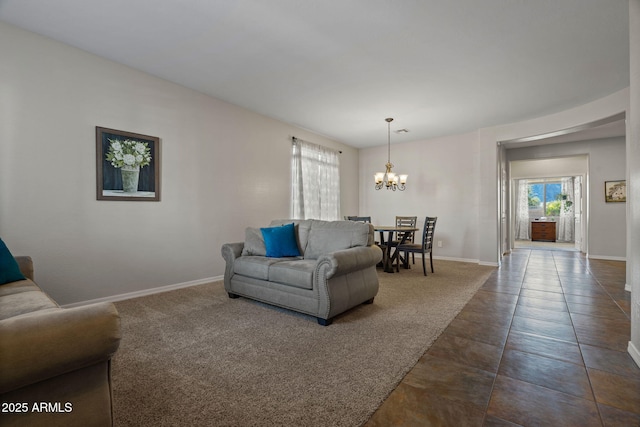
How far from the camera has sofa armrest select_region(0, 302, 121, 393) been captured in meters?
0.85

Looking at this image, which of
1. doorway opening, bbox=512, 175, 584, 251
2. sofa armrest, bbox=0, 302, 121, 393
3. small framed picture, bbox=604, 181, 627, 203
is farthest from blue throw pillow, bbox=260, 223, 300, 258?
doorway opening, bbox=512, 175, 584, 251

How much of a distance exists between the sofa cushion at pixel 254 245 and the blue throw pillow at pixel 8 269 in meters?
1.88

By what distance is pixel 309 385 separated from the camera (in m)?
1.70

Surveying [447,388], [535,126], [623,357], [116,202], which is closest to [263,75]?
[116,202]

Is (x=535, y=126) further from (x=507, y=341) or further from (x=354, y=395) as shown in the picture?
(x=354, y=395)

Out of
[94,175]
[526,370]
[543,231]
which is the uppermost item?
[94,175]

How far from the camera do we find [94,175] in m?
3.13

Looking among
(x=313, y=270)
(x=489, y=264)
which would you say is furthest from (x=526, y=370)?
(x=489, y=264)

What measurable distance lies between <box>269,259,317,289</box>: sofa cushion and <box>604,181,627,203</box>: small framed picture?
23.5 ft

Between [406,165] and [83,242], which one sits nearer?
[83,242]

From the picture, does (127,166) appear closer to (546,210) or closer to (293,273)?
(293,273)

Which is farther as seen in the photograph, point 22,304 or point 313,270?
point 313,270

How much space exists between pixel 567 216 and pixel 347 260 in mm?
11513

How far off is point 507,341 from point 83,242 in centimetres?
405
